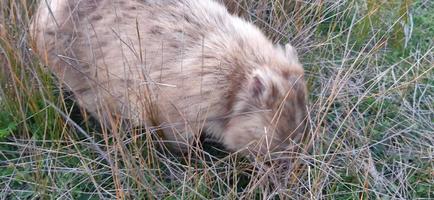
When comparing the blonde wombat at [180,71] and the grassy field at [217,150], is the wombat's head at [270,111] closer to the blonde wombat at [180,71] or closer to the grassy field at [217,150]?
the blonde wombat at [180,71]

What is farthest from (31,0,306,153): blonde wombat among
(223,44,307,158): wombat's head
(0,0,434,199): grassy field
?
(0,0,434,199): grassy field

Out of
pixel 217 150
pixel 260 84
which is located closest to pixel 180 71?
pixel 260 84

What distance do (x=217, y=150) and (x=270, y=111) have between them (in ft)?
1.64

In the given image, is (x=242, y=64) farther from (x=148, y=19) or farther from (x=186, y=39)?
(x=148, y=19)

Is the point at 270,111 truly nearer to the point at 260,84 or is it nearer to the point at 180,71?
the point at 260,84

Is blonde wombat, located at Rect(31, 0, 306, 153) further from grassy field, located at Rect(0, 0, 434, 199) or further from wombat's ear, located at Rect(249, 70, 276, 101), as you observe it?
grassy field, located at Rect(0, 0, 434, 199)

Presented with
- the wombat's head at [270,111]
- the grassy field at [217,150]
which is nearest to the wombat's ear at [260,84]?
the wombat's head at [270,111]

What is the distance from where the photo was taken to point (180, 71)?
3338mm

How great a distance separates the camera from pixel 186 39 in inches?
134

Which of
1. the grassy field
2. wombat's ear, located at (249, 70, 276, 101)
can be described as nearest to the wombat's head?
wombat's ear, located at (249, 70, 276, 101)

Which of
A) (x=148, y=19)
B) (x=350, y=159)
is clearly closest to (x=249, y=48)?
(x=148, y=19)

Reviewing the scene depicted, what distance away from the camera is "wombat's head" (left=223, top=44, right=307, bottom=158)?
10.5ft

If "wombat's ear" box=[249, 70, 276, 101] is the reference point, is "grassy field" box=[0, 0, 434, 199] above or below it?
below

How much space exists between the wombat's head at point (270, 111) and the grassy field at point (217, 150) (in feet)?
0.35
